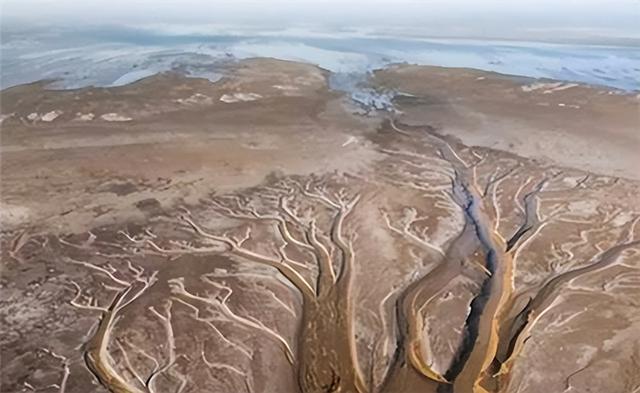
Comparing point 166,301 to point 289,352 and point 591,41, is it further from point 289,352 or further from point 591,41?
point 591,41

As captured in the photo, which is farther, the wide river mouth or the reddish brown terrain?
the wide river mouth

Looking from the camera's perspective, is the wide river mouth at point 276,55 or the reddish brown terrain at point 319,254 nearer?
the reddish brown terrain at point 319,254

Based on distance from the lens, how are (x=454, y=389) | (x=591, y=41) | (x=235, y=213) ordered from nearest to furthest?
1. (x=454, y=389)
2. (x=235, y=213)
3. (x=591, y=41)

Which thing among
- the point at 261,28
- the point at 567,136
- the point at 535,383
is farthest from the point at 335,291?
the point at 261,28
